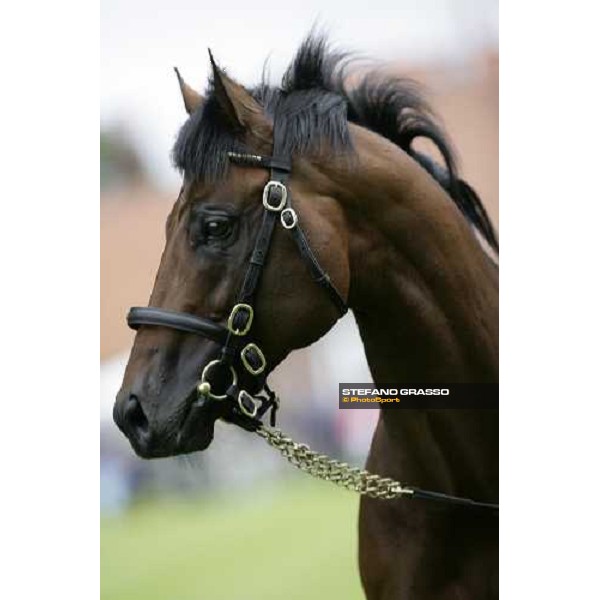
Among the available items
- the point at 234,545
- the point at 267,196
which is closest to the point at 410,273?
the point at 267,196

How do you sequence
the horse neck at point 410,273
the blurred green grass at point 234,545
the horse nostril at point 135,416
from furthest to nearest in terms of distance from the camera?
the blurred green grass at point 234,545
the horse neck at point 410,273
the horse nostril at point 135,416

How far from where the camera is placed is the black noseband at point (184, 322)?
1553 millimetres

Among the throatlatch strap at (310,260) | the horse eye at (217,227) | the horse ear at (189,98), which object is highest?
the horse ear at (189,98)

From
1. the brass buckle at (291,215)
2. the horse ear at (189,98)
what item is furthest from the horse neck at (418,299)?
the horse ear at (189,98)

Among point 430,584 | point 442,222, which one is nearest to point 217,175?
point 442,222

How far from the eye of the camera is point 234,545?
2.19 meters

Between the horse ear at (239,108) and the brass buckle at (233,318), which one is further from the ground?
the horse ear at (239,108)

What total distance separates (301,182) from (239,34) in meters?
0.63

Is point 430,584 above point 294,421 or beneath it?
beneath

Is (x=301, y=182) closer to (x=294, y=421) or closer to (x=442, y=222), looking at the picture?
(x=442, y=222)

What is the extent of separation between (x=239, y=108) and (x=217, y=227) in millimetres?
234

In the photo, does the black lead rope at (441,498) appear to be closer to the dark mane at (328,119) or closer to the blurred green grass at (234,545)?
the blurred green grass at (234,545)

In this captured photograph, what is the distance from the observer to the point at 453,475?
177 centimetres

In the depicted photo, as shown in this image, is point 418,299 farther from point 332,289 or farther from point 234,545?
point 234,545
